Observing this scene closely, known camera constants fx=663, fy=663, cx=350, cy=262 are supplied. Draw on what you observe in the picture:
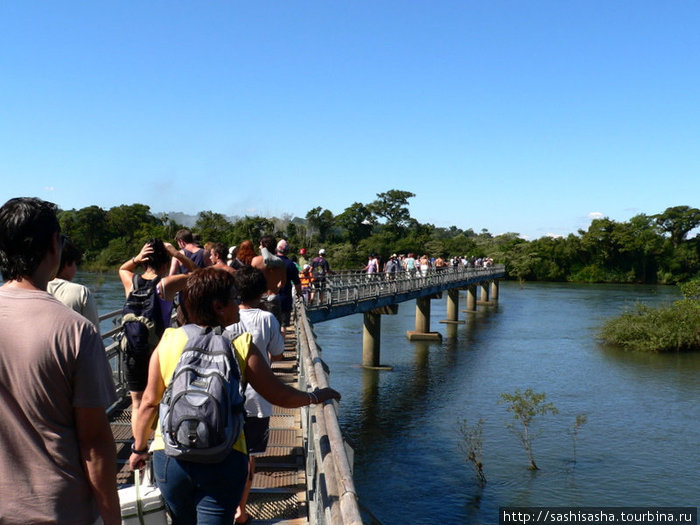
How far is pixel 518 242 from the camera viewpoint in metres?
98.1

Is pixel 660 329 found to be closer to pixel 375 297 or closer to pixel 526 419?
pixel 375 297

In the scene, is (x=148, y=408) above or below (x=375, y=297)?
above

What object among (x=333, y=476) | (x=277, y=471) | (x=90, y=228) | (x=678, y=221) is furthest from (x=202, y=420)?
(x=678, y=221)

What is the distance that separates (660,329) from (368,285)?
1606 centimetres

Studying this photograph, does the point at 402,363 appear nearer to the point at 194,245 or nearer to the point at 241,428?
the point at 194,245

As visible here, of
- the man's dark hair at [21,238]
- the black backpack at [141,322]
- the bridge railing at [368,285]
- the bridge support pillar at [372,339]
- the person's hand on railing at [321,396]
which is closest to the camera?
the man's dark hair at [21,238]

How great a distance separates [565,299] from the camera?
62.8m

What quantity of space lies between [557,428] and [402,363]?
37.0ft

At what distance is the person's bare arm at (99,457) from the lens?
2.03 meters

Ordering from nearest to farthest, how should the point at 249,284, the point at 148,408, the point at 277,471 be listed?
the point at 148,408 → the point at 249,284 → the point at 277,471

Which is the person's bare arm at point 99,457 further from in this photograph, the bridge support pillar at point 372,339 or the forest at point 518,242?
the forest at point 518,242

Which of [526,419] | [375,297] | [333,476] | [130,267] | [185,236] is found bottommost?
[526,419]

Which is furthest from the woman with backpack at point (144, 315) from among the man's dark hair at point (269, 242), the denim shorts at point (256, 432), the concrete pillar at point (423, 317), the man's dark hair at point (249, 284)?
the concrete pillar at point (423, 317)

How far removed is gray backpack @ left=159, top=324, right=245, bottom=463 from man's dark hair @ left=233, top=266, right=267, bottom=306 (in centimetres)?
171
